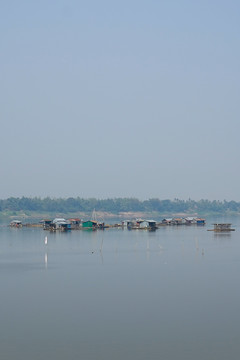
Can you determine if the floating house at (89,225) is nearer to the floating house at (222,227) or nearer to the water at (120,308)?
the floating house at (222,227)

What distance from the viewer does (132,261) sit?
59.3m

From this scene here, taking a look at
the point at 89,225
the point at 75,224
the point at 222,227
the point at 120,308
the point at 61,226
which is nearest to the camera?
the point at 120,308

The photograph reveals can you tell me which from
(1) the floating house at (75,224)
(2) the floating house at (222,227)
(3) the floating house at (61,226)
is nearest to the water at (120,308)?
(2) the floating house at (222,227)

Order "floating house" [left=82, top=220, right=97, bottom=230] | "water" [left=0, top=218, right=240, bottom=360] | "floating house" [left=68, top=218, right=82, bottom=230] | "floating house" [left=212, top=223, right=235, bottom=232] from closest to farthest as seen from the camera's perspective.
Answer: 1. "water" [left=0, top=218, right=240, bottom=360]
2. "floating house" [left=212, top=223, right=235, bottom=232]
3. "floating house" [left=68, top=218, right=82, bottom=230]
4. "floating house" [left=82, top=220, right=97, bottom=230]

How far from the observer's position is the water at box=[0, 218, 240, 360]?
26125 millimetres

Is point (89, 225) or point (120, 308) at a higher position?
point (89, 225)

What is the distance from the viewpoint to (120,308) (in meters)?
34.3

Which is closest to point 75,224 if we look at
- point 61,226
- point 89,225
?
point 89,225

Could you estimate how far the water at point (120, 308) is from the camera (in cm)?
2612

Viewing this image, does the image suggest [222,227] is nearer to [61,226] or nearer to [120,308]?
[61,226]

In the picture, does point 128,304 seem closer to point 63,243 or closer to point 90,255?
→ point 90,255

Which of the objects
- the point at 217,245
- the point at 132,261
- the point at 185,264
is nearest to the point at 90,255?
the point at 132,261

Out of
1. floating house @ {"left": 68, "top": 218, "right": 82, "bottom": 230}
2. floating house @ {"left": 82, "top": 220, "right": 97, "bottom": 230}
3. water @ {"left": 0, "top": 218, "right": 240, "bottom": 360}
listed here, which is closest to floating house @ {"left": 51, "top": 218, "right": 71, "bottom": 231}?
floating house @ {"left": 68, "top": 218, "right": 82, "bottom": 230}

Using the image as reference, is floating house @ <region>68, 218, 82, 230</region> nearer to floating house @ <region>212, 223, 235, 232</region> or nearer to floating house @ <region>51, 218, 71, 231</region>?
floating house @ <region>51, 218, 71, 231</region>
